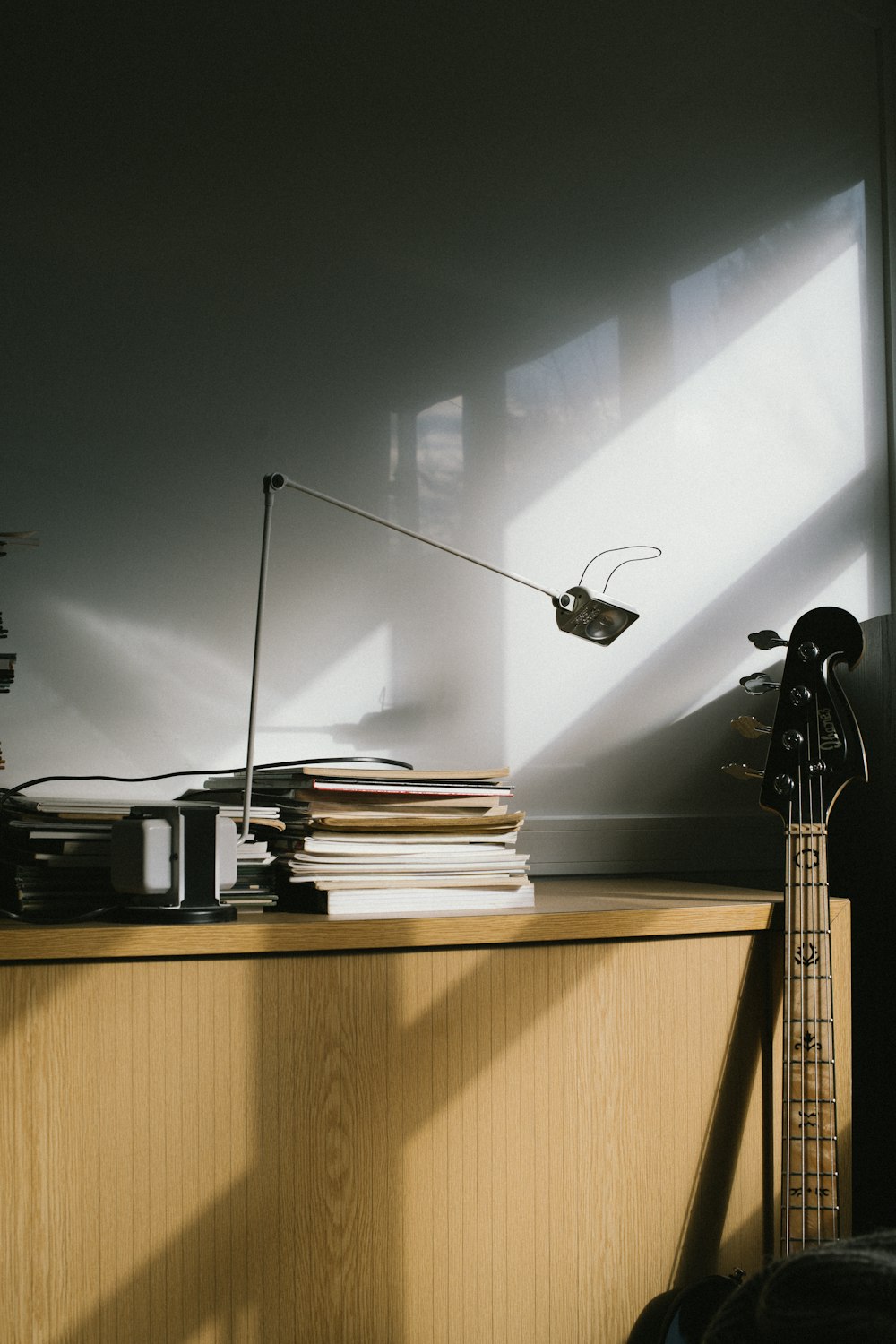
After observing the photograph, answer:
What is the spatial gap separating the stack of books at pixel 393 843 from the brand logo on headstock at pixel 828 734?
38cm

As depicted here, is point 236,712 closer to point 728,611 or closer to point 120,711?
point 120,711

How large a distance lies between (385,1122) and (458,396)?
110 cm

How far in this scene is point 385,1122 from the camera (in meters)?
1.10

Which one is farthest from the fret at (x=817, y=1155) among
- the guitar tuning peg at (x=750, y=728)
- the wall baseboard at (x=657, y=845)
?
the wall baseboard at (x=657, y=845)

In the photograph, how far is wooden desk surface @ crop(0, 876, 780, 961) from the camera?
103 centimetres

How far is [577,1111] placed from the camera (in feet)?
3.82

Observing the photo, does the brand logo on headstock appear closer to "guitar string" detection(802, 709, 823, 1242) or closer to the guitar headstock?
the guitar headstock

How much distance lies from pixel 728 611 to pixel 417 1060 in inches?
41.1

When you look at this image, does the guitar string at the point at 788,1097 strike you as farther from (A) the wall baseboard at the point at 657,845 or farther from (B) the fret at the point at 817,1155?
(A) the wall baseboard at the point at 657,845

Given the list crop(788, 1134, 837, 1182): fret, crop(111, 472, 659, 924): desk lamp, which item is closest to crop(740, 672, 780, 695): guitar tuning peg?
crop(788, 1134, 837, 1182): fret

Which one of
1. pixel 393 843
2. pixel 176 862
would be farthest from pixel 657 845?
pixel 176 862

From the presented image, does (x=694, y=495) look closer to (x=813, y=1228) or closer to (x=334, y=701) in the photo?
(x=334, y=701)

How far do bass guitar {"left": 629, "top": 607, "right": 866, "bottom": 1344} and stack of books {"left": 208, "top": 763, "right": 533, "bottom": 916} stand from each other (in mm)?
318

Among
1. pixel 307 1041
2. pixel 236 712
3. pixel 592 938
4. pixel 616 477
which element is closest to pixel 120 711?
pixel 236 712
